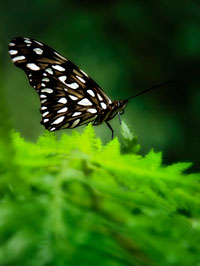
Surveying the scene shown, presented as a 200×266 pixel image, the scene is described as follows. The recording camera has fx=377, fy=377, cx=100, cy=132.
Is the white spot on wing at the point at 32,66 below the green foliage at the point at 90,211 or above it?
above

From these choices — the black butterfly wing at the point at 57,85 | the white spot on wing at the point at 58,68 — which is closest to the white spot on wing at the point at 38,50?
the black butterfly wing at the point at 57,85

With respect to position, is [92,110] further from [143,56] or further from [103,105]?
[143,56]

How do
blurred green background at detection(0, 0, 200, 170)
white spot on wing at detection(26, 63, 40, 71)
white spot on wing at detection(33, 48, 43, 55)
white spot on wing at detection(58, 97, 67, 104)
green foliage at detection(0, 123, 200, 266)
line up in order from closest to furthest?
green foliage at detection(0, 123, 200, 266), white spot on wing at detection(33, 48, 43, 55), white spot on wing at detection(26, 63, 40, 71), white spot on wing at detection(58, 97, 67, 104), blurred green background at detection(0, 0, 200, 170)

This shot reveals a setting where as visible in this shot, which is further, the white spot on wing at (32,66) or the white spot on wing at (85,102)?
the white spot on wing at (85,102)

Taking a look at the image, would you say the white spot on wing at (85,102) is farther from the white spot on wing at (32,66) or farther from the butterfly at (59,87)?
the white spot on wing at (32,66)

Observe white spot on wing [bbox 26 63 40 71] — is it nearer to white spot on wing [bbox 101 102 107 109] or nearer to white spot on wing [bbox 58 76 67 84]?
white spot on wing [bbox 58 76 67 84]

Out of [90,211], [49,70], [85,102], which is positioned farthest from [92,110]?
[90,211]

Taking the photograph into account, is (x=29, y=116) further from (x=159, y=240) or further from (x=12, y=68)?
(x=159, y=240)

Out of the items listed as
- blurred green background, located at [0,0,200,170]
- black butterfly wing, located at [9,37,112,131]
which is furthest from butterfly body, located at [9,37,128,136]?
blurred green background, located at [0,0,200,170]
